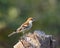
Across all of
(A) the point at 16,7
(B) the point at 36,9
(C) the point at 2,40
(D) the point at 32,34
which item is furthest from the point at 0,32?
(D) the point at 32,34

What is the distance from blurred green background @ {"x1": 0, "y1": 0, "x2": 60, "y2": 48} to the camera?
36.0 ft

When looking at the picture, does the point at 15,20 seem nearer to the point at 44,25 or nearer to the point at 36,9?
the point at 44,25

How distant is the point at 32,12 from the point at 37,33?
787 centimetres

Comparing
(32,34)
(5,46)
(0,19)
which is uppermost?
(32,34)

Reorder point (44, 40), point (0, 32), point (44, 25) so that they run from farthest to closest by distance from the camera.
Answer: point (44, 25) → point (0, 32) → point (44, 40)

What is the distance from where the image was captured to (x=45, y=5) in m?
13.1

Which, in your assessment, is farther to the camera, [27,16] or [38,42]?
[27,16]

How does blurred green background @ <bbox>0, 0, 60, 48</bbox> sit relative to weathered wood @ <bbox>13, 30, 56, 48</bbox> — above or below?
below

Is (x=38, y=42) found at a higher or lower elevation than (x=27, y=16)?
higher

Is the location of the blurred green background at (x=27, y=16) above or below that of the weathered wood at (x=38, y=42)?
below

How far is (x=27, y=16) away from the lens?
1176 cm

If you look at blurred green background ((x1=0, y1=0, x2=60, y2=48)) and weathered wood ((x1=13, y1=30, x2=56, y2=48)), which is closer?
weathered wood ((x1=13, y1=30, x2=56, y2=48))

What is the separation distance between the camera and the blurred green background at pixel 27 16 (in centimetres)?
1098

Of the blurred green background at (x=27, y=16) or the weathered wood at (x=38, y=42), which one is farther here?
the blurred green background at (x=27, y=16)
